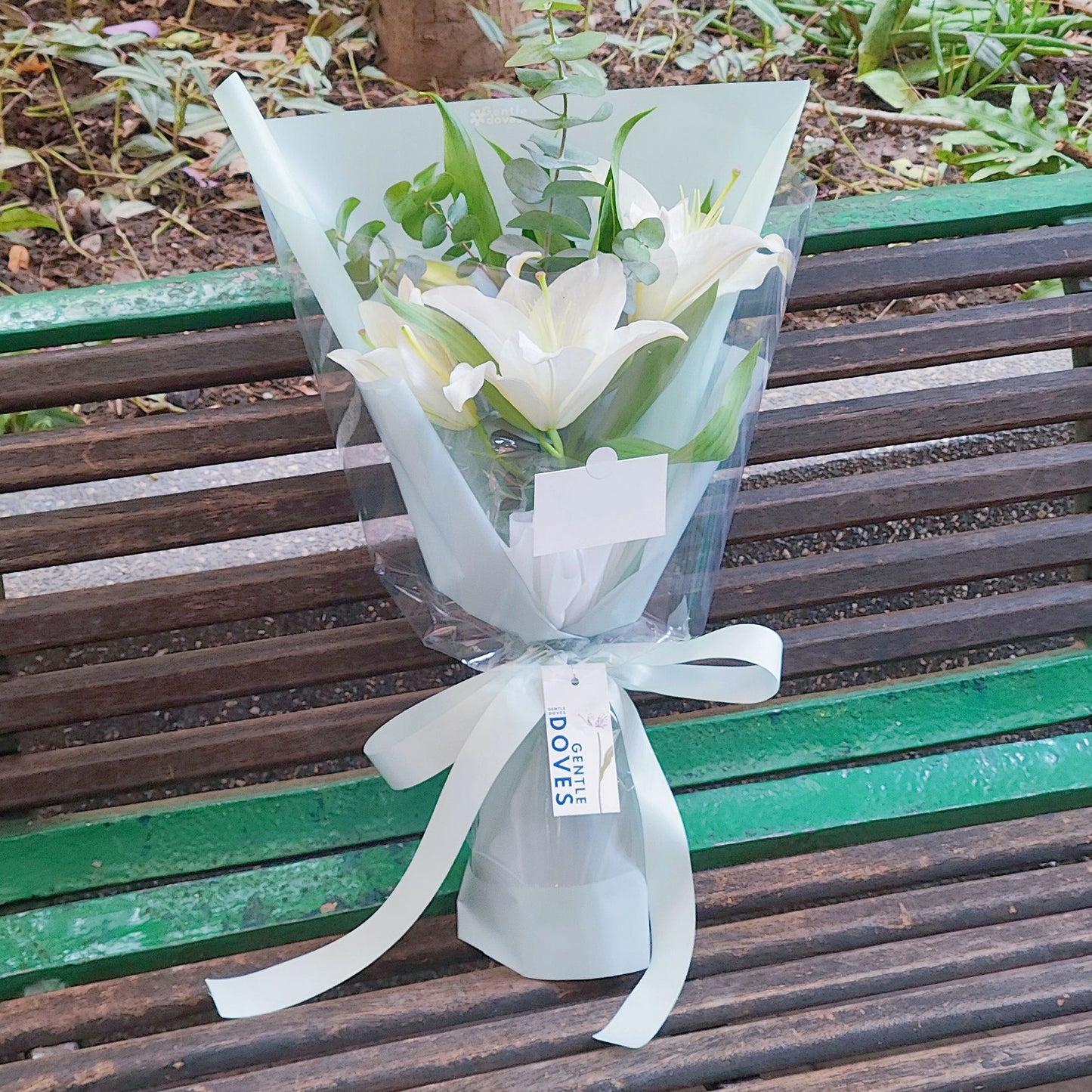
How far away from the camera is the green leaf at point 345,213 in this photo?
932mm

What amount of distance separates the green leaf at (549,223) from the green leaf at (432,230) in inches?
2.5

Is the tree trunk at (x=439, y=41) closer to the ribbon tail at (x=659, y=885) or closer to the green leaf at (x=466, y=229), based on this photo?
the green leaf at (x=466, y=229)

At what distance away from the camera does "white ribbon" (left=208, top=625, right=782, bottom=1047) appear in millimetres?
1000

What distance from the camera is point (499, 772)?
1.00m

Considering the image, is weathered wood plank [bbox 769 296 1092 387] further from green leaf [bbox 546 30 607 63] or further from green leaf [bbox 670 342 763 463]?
Result: green leaf [bbox 546 30 607 63]

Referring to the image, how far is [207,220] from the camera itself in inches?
69.9

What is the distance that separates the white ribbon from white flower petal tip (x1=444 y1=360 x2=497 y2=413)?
278mm

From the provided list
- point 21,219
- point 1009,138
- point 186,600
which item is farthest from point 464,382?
point 1009,138

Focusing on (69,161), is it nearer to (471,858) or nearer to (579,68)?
(579,68)

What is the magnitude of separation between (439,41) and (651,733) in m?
1.24

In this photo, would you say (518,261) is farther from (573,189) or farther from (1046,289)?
(1046,289)

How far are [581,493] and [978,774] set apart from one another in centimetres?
64

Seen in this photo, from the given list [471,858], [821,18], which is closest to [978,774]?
[471,858]

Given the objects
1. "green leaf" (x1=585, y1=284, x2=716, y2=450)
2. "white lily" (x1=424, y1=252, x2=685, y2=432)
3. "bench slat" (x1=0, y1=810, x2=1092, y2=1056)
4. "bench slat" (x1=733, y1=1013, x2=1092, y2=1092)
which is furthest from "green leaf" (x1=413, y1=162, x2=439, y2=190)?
"bench slat" (x1=733, y1=1013, x2=1092, y2=1092)
